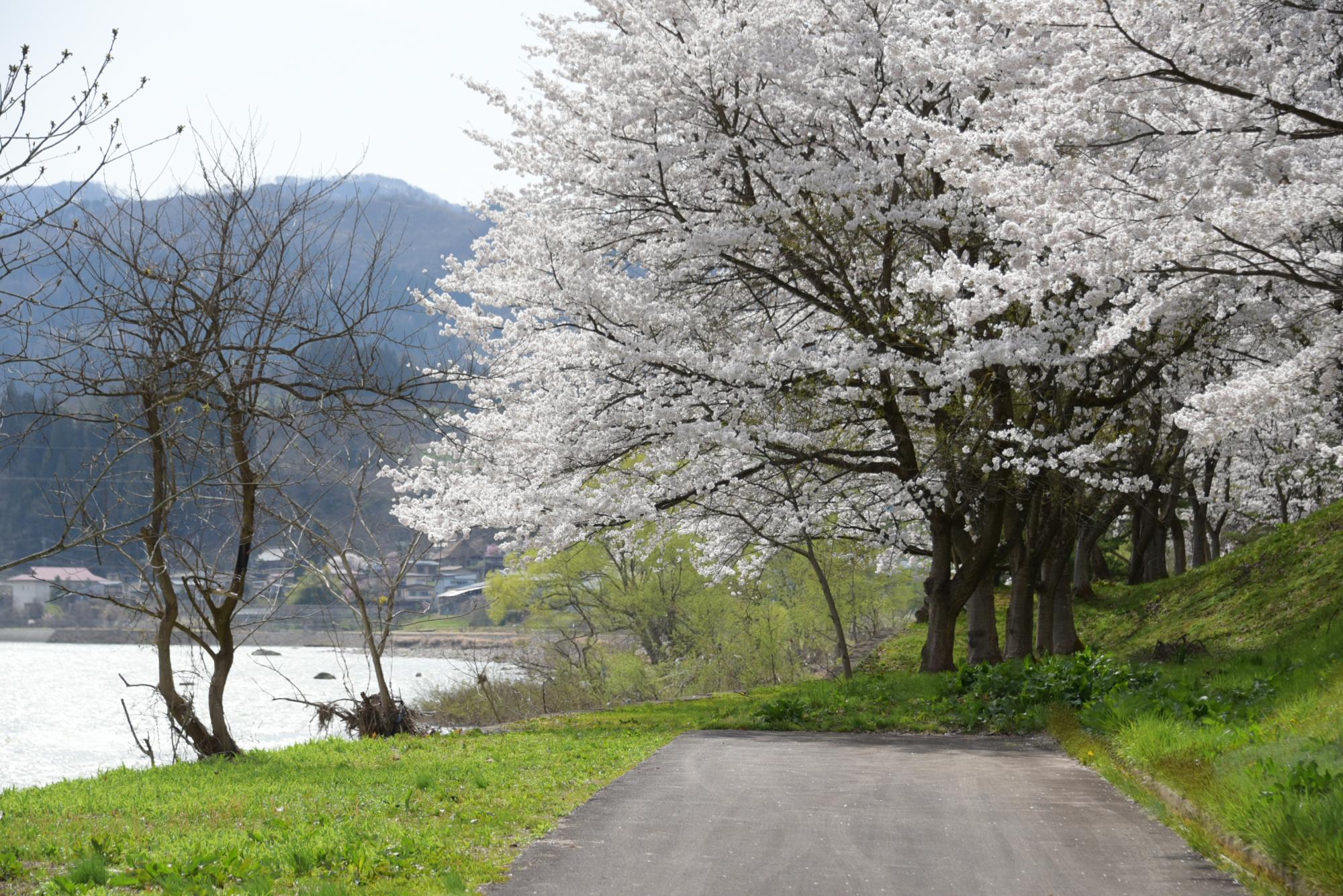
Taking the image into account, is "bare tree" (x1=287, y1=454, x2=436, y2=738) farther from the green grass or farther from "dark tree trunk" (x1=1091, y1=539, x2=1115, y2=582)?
"dark tree trunk" (x1=1091, y1=539, x2=1115, y2=582)

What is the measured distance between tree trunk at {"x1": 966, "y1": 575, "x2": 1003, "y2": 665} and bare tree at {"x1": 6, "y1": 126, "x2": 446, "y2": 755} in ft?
32.8

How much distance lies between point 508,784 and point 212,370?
12.7 feet

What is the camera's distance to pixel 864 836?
6941mm

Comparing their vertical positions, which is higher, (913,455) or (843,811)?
(913,455)

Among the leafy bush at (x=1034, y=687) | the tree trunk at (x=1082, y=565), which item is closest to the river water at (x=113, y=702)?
the leafy bush at (x=1034, y=687)

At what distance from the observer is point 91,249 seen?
361 inches

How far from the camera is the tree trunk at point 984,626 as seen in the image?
1761 cm

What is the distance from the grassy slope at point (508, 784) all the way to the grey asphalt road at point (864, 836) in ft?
1.10

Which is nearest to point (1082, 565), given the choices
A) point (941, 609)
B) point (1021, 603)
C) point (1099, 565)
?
point (1099, 565)

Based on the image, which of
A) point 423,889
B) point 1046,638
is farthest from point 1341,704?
point 1046,638

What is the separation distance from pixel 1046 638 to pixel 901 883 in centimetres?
1603

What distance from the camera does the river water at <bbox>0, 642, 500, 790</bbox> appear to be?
20172mm

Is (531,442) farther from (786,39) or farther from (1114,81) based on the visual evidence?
(1114,81)

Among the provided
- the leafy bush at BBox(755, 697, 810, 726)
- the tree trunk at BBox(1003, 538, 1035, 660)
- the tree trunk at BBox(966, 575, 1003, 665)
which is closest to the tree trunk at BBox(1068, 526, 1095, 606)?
the tree trunk at BBox(1003, 538, 1035, 660)
